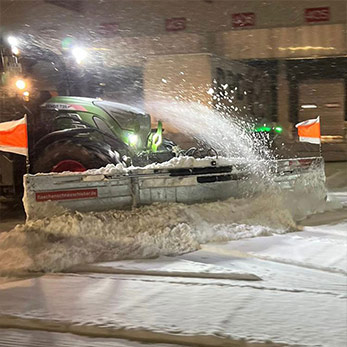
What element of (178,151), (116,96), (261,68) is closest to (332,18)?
(261,68)

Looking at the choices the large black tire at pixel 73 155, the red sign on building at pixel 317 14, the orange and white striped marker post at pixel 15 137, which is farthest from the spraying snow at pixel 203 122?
the orange and white striped marker post at pixel 15 137

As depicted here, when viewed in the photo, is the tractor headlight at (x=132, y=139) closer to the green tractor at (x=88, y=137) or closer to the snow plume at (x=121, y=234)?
the green tractor at (x=88, y=137)

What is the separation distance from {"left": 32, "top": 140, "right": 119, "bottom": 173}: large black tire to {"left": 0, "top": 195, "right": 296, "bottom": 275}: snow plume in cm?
121

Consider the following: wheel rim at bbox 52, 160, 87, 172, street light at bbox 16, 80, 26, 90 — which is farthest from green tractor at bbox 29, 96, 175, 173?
street light at bbox 16, 80, 26, 90

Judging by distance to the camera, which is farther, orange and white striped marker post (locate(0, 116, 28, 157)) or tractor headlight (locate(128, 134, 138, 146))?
tractor headlight (locate(128, 134, 138, 146))

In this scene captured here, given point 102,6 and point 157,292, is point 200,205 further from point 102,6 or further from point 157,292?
point 102,6

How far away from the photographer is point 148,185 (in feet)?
22.1

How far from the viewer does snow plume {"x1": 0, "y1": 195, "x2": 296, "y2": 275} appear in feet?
17.6

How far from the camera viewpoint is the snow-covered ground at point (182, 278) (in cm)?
370

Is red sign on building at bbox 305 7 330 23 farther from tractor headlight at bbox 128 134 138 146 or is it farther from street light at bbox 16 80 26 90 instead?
street light at bbox 16 80 26 90

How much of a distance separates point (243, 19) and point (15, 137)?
10310 mm

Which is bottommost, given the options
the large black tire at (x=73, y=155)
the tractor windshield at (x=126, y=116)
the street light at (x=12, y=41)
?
the large black tire at (x=73, y=155)

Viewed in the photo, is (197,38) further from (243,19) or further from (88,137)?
(88,137)

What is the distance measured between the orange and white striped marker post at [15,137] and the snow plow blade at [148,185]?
79 cm
